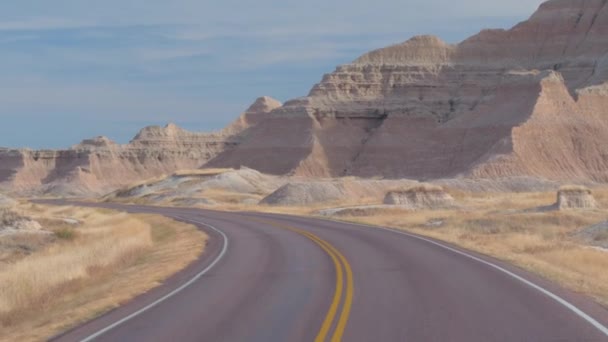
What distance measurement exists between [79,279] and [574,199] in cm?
3356

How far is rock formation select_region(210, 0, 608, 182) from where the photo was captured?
10088 centimetres

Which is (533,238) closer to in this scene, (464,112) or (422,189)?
(422,189)

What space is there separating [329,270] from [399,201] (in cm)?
3910

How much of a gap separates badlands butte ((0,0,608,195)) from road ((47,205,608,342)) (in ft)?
250

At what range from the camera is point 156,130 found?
595 feet

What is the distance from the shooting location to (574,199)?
4666cm

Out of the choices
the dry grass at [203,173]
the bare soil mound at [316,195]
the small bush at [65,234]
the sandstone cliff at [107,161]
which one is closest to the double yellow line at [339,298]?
the small bush at [65,234]

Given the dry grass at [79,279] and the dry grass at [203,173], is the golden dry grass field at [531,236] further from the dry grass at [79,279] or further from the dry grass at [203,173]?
the dry grass at [203,173]

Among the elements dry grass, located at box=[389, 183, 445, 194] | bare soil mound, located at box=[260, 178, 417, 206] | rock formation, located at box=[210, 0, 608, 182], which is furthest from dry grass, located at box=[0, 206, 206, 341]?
rock formation, located at box=[210, 0, 608, 182]

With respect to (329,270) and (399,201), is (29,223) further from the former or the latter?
(399,201)

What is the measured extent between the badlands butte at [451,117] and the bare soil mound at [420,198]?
3547 cm

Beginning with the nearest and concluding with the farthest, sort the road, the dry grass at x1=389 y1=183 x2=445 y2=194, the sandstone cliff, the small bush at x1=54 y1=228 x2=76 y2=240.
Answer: the road, the small bush at x1=54 y1=228 x2=76 y2=240, the dry grass at x1=389 y1=183 x2=445 y2=194, the sandstone cliff

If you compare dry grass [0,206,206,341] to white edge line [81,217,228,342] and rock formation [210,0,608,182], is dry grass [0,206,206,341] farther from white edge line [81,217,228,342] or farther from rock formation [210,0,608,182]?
rock formation [210,0,608,182]

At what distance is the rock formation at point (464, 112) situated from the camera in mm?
100875
